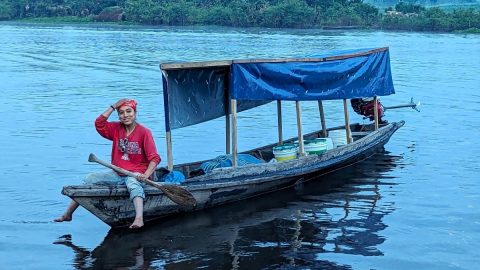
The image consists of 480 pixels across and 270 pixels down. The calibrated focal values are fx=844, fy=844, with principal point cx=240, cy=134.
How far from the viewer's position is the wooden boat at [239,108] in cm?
1040

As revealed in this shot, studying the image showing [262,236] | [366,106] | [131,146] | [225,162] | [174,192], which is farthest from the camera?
[366,106]

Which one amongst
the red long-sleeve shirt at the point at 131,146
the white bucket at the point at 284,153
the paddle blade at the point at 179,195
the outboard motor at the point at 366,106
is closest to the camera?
the red long-sleeve shirt at the point at 131,146

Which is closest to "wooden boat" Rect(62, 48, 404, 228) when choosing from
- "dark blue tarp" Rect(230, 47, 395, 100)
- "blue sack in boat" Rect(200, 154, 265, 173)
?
"dark blue tarp" Rect(230, 47, 395, 100)

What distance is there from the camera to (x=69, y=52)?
44062 mm

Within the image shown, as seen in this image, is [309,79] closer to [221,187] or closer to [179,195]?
[221,187]

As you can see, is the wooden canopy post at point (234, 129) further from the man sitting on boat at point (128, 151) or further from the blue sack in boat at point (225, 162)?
the man sitting on boat at point (128, 151)

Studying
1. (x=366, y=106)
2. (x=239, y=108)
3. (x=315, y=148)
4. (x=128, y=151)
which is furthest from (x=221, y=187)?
(x=366, y=106)

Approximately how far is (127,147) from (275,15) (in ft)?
270

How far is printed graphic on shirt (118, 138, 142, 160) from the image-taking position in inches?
401

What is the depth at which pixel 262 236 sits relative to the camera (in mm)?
10609

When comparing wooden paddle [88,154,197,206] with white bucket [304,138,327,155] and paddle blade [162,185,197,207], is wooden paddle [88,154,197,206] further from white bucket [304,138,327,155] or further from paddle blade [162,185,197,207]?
white bucket [304,138,327,155]

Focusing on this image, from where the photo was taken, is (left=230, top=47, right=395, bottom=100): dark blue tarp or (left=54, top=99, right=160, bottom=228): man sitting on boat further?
(left=230, top=47, right=395, bottom=100): dark blue tarp

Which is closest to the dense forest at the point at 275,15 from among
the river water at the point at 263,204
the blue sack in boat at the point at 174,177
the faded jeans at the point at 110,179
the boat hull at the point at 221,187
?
the river water at the point at 263,204

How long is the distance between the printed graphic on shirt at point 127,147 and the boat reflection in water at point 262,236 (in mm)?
1034
